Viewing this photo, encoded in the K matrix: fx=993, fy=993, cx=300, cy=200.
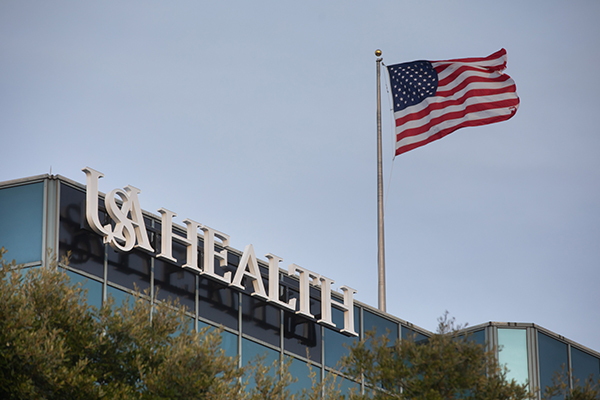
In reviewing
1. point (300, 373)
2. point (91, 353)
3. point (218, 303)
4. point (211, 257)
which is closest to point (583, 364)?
point (300, 373)

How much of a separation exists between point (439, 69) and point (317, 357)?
37.2 feet

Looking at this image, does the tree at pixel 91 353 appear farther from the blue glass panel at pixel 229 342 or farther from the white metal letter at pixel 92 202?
the blue glass panel at pixel 229 342

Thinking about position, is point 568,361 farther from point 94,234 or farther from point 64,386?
point 64,386

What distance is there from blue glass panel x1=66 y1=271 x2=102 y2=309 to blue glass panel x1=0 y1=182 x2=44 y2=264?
962mm

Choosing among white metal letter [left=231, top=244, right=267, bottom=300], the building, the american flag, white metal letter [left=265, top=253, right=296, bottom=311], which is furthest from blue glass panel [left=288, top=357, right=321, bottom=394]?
the american flag

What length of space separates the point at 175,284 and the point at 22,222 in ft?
14.7

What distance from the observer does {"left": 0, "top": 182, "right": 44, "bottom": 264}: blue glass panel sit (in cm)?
2312

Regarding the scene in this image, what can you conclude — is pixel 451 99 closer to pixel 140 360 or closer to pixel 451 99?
pixel 451 99

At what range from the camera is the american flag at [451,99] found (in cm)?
3356

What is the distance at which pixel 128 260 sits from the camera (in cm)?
2484

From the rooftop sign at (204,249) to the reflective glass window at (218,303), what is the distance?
0.33m

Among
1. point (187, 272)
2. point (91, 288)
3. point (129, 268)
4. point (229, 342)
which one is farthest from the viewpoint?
point (229, 342)

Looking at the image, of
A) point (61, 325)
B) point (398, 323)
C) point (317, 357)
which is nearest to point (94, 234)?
point (61, 325)

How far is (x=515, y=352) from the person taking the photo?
3478 centimetres
